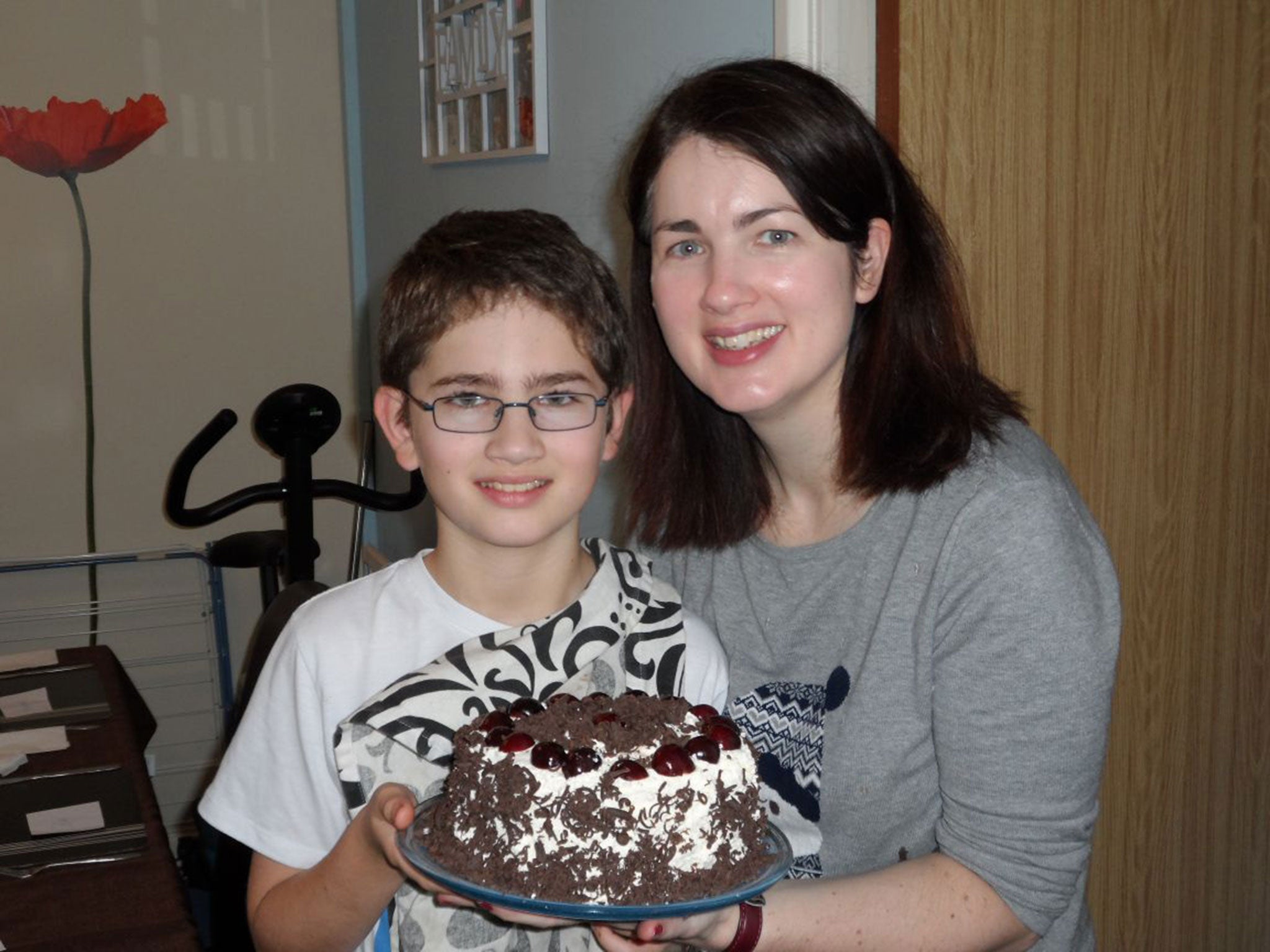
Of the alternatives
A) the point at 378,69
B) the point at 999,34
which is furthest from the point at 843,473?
the point at 378,69

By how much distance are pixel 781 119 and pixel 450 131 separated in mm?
1603

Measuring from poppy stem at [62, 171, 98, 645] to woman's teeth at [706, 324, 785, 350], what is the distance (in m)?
2.46

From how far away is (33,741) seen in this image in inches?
77.4

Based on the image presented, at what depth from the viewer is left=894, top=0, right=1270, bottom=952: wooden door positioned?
1.82 meters

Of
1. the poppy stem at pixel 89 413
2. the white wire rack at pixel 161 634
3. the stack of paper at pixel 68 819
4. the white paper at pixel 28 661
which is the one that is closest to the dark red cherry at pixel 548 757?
the stack of paper at pixel 68 819

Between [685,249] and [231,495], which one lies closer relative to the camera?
[685,249]

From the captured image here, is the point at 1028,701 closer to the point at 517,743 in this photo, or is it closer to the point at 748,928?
the point at 748,928

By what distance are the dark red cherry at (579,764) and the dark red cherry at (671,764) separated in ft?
0.16

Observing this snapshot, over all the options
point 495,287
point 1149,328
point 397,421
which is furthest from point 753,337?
point 1149,328

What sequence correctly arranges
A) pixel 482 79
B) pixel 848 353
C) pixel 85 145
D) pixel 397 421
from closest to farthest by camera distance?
pixel 397 421 → pixel 848 353 → pixel 482 79 → pixel 85 145

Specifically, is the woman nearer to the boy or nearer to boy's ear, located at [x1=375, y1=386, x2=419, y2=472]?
the boy

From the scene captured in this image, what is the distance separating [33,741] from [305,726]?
1.02 meters

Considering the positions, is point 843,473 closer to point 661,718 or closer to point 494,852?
point 661,718

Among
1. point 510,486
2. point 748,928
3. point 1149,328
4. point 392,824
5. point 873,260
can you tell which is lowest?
point 748,928
